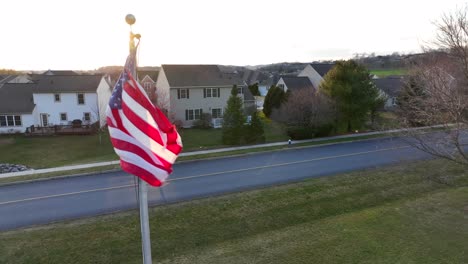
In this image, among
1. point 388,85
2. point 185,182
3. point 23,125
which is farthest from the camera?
point 388,85

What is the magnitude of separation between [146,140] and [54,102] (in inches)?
1439

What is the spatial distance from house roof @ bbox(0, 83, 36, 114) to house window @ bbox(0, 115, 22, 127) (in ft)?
1.56

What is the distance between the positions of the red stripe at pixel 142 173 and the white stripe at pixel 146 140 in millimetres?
325

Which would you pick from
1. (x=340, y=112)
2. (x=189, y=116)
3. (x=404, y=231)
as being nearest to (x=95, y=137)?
(x=189, y=116)

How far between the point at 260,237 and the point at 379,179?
8.74 metres

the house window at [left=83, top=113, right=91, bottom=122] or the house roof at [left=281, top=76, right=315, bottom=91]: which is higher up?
the house roof at [left=281, top=76, right=315, bottom=91]

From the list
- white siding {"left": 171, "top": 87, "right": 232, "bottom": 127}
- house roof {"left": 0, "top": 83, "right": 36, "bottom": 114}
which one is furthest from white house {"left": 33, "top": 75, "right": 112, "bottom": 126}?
white siding {"left": 171, "top": 87, "right": 232, "bottom": 127}

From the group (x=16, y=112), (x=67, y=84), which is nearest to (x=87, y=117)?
(x=67, y=84)

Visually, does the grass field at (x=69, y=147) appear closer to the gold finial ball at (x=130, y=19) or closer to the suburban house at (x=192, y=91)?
the suburban house at (x=192, y=91)

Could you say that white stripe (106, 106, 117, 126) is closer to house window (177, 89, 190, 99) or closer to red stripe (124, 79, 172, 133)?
red stripe (124, 79, 172, 133)

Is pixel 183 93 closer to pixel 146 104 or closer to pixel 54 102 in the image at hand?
pixel 54 102

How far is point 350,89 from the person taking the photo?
104 feet

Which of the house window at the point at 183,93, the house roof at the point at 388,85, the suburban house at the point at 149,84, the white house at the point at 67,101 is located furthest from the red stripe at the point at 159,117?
the house roof at the point at 388,85

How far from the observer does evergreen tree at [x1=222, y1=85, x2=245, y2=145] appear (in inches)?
1086
